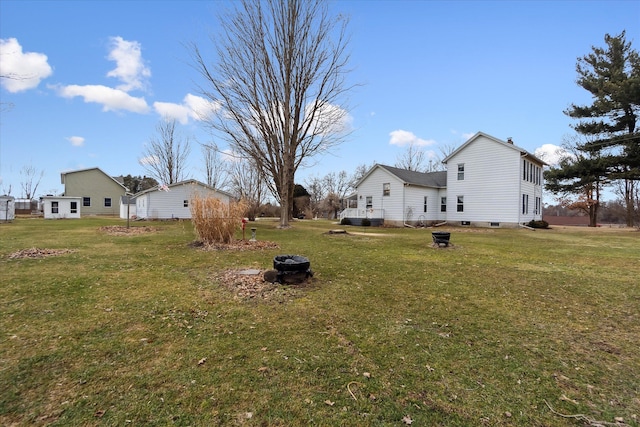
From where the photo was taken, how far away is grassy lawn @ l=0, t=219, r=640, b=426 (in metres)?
2.39

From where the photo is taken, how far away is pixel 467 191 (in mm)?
23562

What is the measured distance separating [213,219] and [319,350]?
25.3 feet

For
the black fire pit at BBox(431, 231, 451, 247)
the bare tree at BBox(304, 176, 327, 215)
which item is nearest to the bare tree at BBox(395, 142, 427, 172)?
the bare tree at BBox(304, 176, 327, 215)

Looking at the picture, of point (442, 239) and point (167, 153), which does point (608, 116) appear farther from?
point (167, 153)

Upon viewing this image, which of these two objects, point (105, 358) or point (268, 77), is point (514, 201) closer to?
point (268, 77)

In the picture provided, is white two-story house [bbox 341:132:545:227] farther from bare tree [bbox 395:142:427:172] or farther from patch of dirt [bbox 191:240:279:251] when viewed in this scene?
bare tree [bbox 395:142:427:172]

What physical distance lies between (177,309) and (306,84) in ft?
54.6

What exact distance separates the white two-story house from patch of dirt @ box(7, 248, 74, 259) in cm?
2001

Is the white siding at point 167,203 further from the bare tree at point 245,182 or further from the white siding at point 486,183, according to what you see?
the white siding at point 486,183

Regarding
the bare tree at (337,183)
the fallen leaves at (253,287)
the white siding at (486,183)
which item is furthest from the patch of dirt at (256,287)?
the bare tree at (337,183)

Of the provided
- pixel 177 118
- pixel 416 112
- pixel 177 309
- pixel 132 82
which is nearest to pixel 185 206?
pixel 132 82

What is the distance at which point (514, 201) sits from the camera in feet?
70.0

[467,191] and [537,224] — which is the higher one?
[467,191]

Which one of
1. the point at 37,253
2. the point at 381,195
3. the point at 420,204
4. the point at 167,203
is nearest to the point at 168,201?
the point at 167,203
